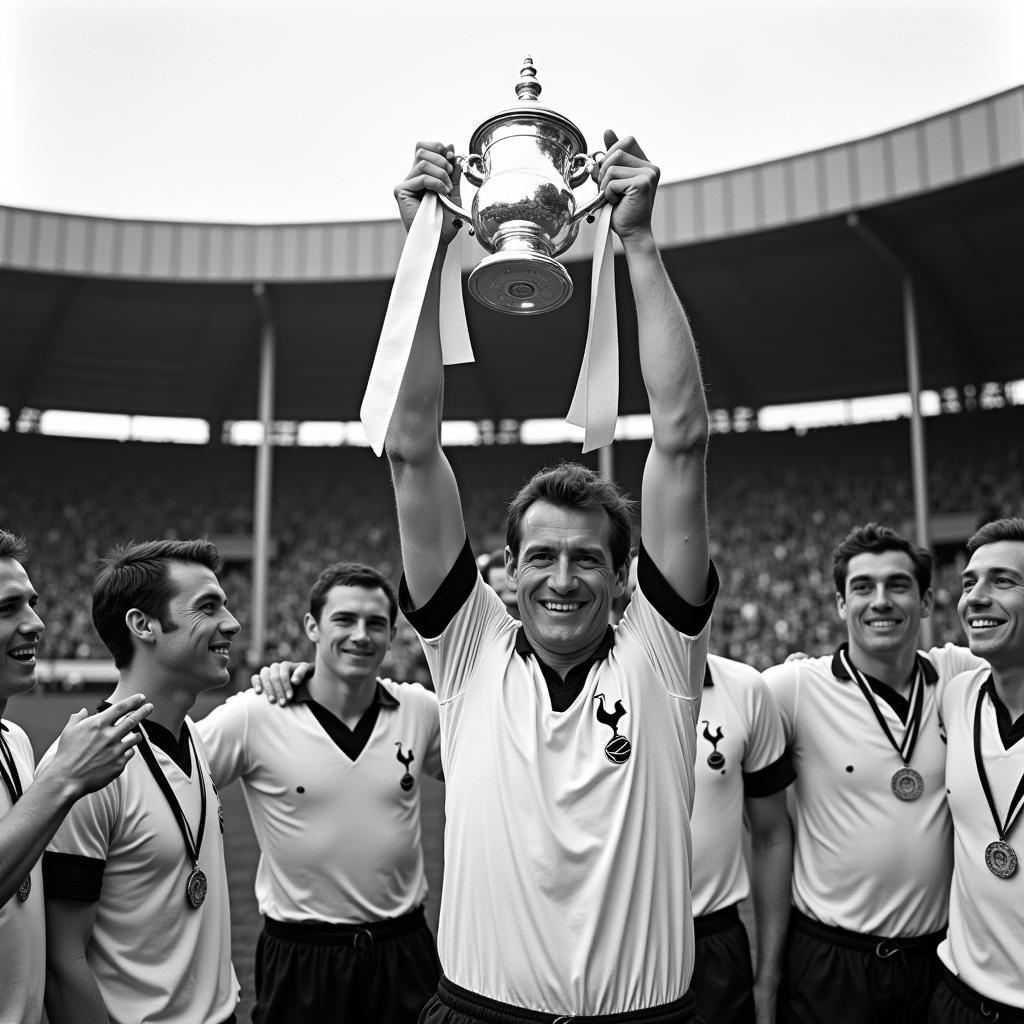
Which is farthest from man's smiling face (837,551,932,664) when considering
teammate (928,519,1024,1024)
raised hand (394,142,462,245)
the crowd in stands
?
the crowd in stands

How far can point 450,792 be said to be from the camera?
2.37m

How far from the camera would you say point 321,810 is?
375 centimetres

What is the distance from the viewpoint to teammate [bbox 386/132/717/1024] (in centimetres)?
212

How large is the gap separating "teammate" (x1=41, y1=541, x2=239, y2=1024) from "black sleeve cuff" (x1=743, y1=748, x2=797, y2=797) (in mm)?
1893

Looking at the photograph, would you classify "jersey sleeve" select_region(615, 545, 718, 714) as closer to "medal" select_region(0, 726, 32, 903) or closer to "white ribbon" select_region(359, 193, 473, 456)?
"white ribbon" select_region(359, 193, 473, 456)

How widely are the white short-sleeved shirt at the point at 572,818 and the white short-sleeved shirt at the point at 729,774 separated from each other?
4.76 ft

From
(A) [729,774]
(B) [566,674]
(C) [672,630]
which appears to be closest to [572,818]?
(B) [566,674]

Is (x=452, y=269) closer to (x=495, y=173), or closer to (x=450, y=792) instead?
(x=495, y=173)

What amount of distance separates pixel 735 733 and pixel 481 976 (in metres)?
1.83

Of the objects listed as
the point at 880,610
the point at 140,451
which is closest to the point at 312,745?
the point at 880,610

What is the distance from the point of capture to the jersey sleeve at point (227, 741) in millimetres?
3746

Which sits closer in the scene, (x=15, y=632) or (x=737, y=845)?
(x=15, y=632)

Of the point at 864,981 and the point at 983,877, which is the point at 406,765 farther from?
the point at 983,877

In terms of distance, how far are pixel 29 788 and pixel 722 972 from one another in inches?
94.3
